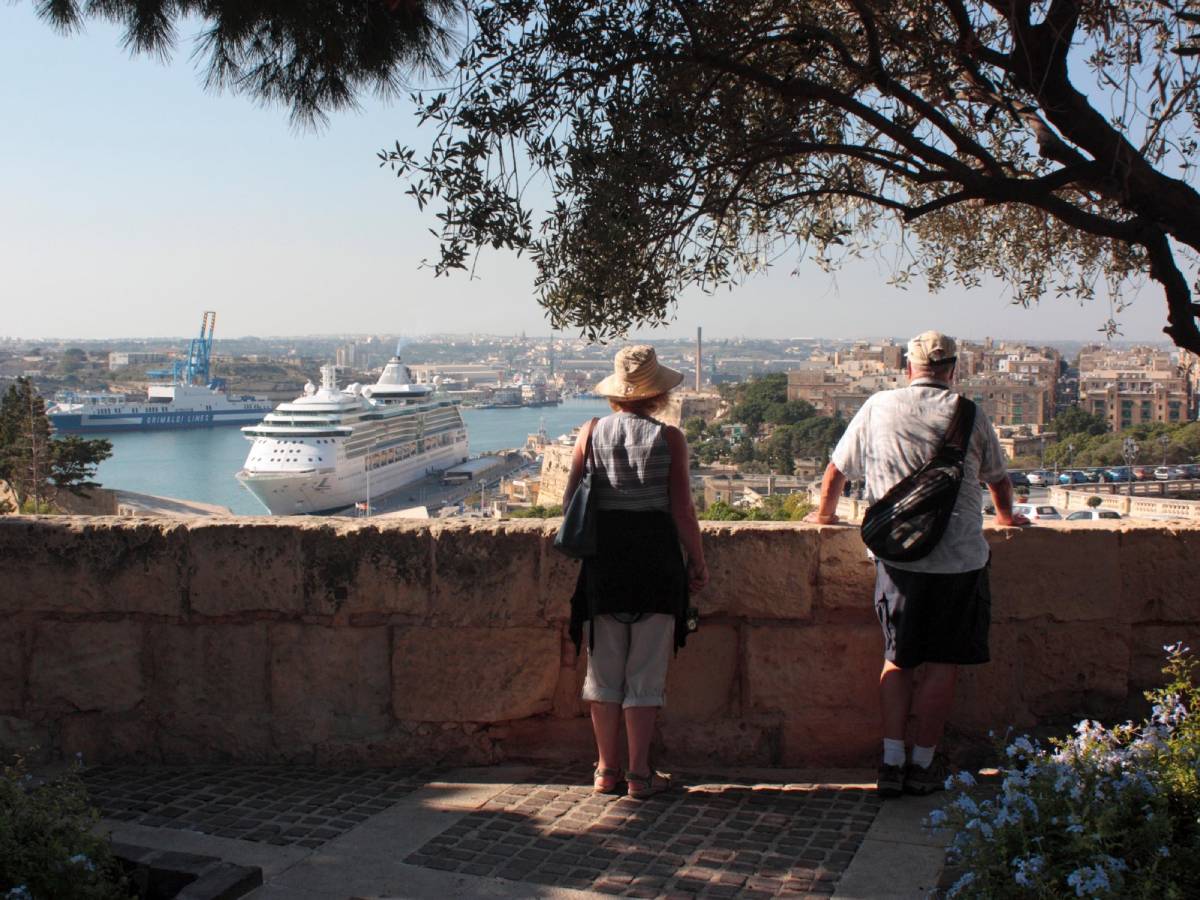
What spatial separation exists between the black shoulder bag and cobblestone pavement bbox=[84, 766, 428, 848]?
2.74ft

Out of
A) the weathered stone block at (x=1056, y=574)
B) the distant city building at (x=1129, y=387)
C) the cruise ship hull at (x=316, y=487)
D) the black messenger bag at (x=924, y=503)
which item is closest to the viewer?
the black messenger bag at (x=924, y=503)

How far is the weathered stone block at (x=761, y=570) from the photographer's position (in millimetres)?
3271

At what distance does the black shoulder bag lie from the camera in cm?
292

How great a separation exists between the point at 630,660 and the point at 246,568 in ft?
3.90

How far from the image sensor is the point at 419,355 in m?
102

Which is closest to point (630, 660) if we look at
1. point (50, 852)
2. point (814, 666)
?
point (814, 666)

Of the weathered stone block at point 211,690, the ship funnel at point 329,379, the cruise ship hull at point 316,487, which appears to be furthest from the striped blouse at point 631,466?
the ship funnel at point 329,379

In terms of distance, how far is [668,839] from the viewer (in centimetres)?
269

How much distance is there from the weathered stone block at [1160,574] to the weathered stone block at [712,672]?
1.10 m

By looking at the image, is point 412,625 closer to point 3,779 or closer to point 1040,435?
point 3,779

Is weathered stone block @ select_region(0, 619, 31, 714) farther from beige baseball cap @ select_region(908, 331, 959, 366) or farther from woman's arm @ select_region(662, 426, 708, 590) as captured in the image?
beige baseball cap @ select_region(908, 331, 959, 366)

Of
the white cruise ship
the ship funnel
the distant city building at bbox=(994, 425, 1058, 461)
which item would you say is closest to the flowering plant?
the distant city building at bbox=(994, 425, 1058, 461)

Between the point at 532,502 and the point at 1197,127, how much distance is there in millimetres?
33780

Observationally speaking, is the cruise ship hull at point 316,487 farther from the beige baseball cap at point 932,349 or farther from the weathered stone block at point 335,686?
the beige baseball cap at point 932,349
